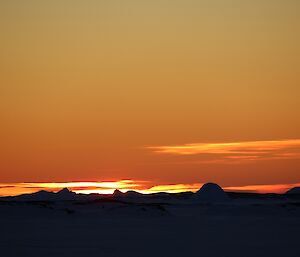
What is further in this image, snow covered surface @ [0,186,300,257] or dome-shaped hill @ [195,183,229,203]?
dome-shaped hill @ [195,183,229,203]

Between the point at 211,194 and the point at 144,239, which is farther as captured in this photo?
the point at 211,194

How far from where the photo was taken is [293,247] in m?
31.9

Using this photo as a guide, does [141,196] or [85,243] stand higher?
[141,196]

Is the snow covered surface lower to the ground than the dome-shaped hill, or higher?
lower

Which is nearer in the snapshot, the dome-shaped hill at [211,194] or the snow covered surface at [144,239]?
the snow covered surface at [144,239]

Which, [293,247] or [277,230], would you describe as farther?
[277,230]

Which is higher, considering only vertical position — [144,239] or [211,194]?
[211,194]

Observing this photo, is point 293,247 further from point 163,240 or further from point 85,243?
point 85,243

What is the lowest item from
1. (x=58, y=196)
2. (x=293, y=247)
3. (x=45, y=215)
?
(x=293, y=247)

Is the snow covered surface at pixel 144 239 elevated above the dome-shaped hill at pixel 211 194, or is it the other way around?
the dome-shaped hill at pixel 211 194

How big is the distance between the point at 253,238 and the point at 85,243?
8.78 m

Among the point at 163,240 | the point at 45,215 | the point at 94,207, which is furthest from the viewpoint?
the point at 94,207

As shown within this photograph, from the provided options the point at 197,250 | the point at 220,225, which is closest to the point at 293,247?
the point at 197,250

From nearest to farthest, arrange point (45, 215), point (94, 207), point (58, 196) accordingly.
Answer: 1. point (45, 215)
2. point (94, 207)
3. point (58, 196)
